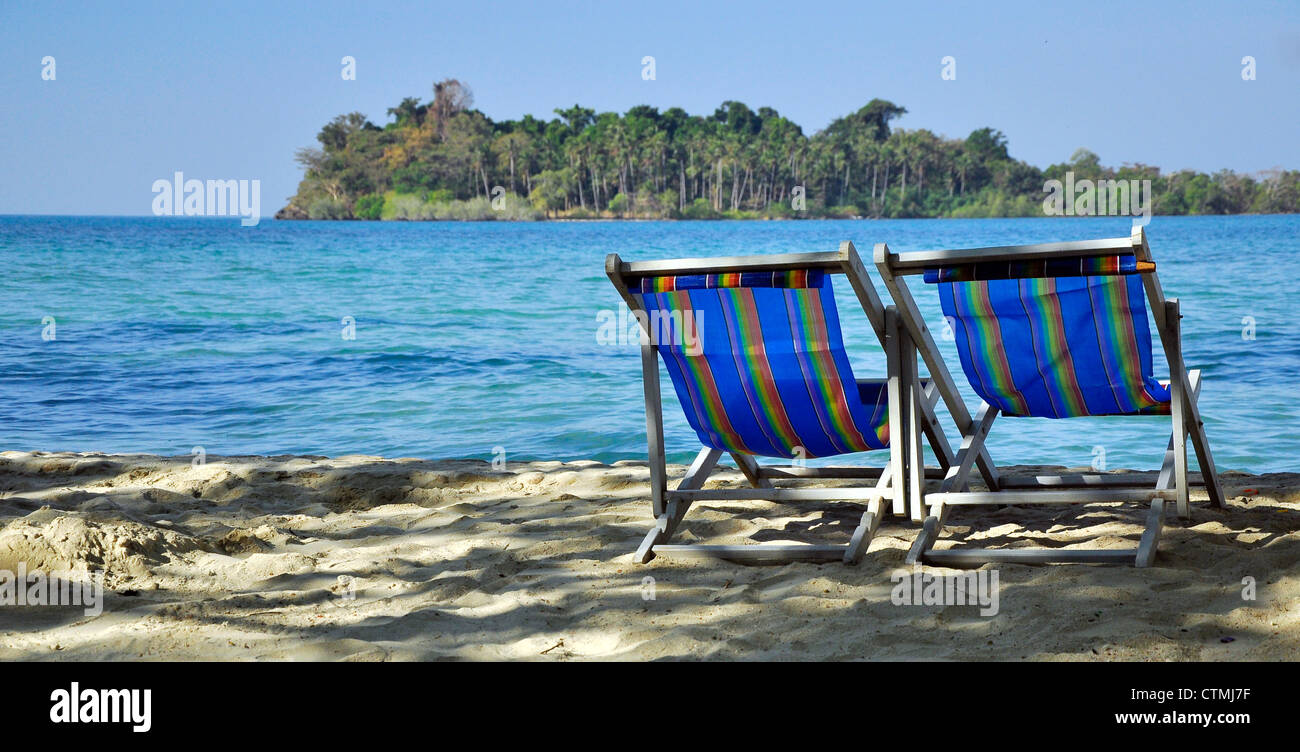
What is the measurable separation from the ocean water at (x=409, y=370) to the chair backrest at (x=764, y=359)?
3030 mm

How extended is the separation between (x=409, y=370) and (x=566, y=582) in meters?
7.90

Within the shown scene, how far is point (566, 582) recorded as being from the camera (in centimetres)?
317

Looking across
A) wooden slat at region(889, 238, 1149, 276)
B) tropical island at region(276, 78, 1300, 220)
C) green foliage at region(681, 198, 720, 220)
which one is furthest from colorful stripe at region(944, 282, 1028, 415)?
green foliage at region(681, 198, 720, 220)

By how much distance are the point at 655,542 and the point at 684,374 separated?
559 mm

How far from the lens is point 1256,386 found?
8.59 metres

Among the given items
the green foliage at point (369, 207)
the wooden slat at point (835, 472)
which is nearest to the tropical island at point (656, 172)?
the green foliage at point (369, 207)

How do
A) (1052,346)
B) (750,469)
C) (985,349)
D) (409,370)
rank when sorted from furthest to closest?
(409,370) → (750,469) → (985,349) → (1052,346)

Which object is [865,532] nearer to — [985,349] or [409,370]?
[985,349]

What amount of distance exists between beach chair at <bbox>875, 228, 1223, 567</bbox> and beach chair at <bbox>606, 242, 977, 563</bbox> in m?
0.15

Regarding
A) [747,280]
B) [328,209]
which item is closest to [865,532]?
[747,280]

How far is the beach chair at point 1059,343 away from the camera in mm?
3047

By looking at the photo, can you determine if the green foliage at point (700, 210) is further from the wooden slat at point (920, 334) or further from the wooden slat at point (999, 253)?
the wooden slat at point (999, 253)
